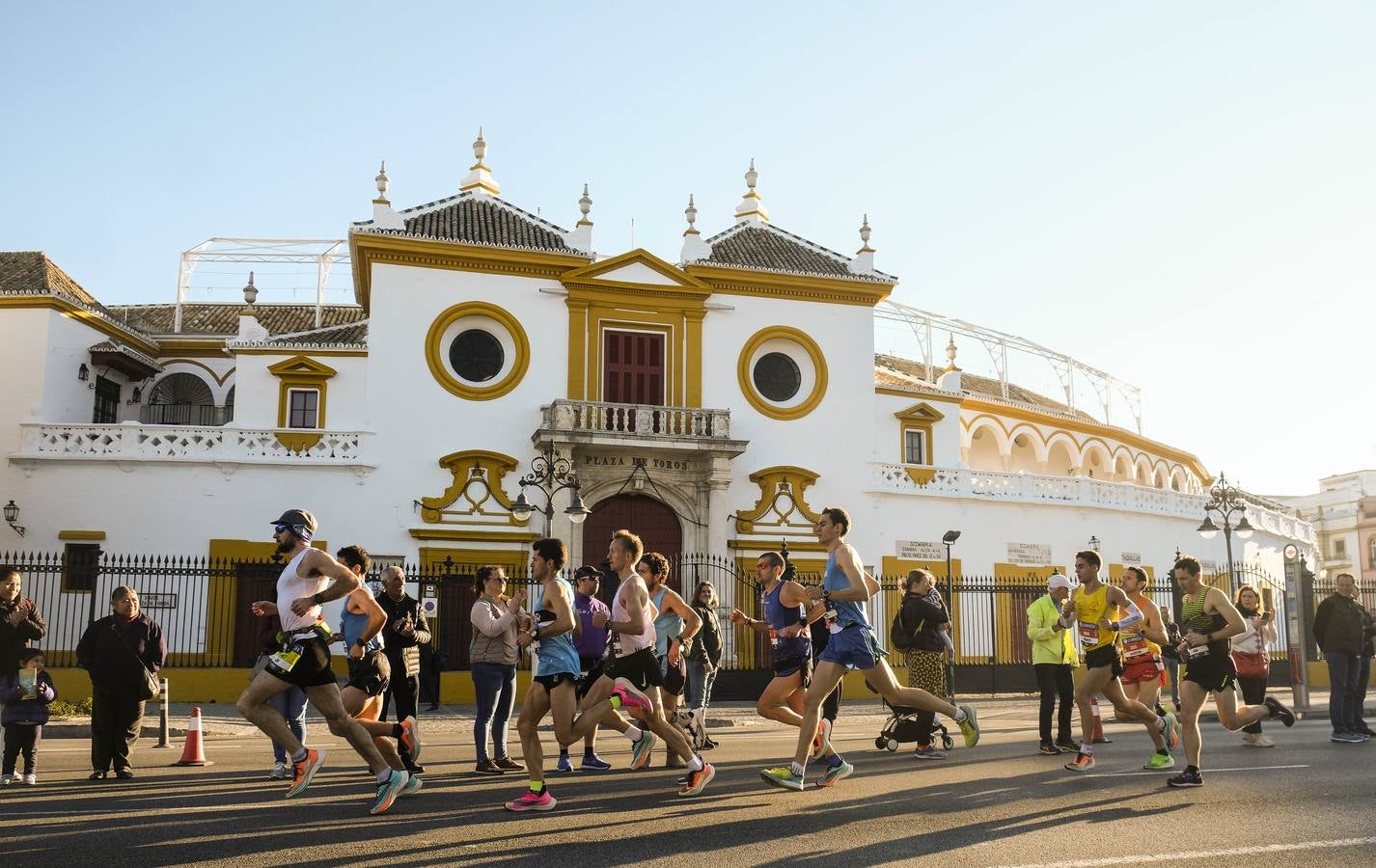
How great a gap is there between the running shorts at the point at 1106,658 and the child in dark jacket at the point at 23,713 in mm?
8484

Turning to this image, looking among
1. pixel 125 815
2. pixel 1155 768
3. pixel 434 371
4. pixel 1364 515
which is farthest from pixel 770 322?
pixel 1364 515

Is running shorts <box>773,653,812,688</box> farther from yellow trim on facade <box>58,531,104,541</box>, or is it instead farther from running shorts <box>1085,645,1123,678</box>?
yellow trim on facade <box>58,531,104,541</box>

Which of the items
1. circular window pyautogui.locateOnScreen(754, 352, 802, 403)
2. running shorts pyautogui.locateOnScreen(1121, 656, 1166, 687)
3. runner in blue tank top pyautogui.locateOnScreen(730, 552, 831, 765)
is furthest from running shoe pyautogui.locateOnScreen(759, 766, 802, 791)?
circular window pyautogui.locateOnScreen(754, 352, 802, 403)

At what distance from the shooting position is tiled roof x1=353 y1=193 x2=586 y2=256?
28422mm

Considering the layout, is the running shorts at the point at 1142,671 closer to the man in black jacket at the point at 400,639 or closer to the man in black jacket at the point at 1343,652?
the man in black jacket at the point at 1343,652

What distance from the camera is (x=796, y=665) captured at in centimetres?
984

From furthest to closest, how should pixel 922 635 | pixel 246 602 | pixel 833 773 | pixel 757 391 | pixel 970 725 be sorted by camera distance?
pixel 757 391
pixel 246 602
pixel 922 635
pixel 970 725
pixel 833 773

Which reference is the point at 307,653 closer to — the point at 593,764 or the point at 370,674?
the point at 370,674

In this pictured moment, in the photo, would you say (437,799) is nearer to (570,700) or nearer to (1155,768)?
(570,700)

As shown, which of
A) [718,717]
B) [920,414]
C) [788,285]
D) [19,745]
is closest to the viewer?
[19,745]

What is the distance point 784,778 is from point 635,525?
1967 centimetres

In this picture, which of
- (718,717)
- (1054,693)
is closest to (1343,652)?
(1054,693)

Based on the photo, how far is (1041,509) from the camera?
104 ft

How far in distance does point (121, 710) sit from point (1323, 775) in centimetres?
973
